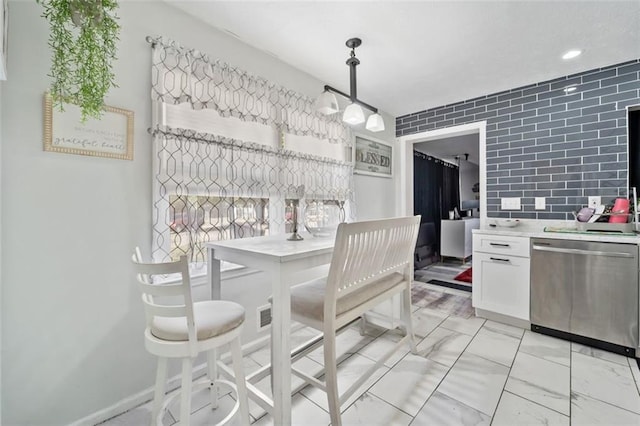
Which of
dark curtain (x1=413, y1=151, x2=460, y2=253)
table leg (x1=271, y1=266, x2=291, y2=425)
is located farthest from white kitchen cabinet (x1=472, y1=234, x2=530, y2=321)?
table leg (x1=271, y1=266, x2=291, y2=425)

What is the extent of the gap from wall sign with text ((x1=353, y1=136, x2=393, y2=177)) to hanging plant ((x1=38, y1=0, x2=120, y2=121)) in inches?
90.0

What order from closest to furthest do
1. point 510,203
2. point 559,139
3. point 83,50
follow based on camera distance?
point 83,50 → point 559,139 → point 510,203

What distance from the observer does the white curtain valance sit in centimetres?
162

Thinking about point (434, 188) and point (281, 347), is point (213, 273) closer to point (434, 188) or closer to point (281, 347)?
point (281, 347)

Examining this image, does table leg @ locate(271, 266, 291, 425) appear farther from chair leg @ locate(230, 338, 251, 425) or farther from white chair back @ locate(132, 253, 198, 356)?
white chair back @ locate(132, 253, 198, 356)

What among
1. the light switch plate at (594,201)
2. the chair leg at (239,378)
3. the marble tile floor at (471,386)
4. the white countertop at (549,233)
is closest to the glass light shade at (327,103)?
the chair leg at (239,378)

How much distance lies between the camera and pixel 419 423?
137cm

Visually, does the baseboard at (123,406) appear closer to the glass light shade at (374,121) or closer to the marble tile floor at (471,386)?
the marble tile floor at (471,386)

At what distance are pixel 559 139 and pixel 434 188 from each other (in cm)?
247

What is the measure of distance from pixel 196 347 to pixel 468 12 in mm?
2339

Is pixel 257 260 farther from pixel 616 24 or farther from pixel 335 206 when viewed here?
pixel 616 24

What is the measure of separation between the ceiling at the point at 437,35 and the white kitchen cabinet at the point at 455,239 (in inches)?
109

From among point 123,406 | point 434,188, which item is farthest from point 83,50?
point 434,188

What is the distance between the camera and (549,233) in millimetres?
2285
